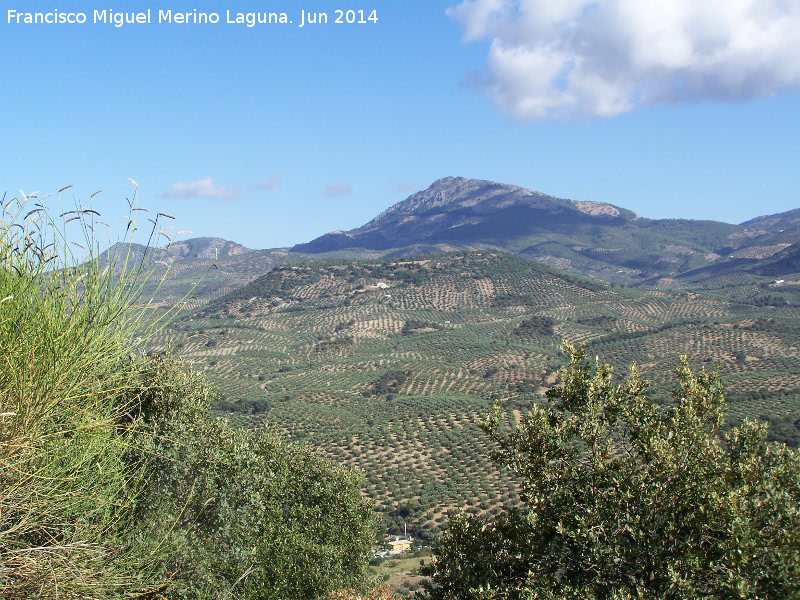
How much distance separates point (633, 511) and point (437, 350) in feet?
295

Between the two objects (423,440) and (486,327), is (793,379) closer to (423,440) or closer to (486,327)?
(423,440)

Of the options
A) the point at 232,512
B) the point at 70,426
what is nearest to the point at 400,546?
the point at 232,512

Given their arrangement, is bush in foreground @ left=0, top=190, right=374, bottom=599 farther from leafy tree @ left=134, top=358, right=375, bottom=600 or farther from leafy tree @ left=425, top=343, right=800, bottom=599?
leafy tree @ left=425, top=343, right=800, bottom=599

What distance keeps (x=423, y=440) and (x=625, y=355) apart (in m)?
41.2

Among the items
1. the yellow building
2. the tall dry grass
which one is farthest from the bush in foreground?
the yellow building

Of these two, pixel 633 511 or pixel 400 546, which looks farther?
pixel 400 546

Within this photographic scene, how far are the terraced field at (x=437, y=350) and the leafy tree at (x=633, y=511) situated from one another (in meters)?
1.31

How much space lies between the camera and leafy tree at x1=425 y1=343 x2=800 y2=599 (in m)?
5.46

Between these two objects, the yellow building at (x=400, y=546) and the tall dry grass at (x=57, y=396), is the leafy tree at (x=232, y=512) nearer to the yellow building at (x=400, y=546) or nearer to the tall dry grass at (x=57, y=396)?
the tall dry grass at (x=57, y=396)

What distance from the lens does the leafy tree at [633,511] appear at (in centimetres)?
546

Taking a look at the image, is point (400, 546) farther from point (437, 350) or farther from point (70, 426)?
point (437, 350)

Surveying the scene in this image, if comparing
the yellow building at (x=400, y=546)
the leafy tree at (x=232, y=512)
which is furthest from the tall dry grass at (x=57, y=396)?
the yellow building at (x=400, y=546)

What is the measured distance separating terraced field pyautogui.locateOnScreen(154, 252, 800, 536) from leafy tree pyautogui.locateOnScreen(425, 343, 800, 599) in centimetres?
131

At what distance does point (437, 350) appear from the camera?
315 feet
